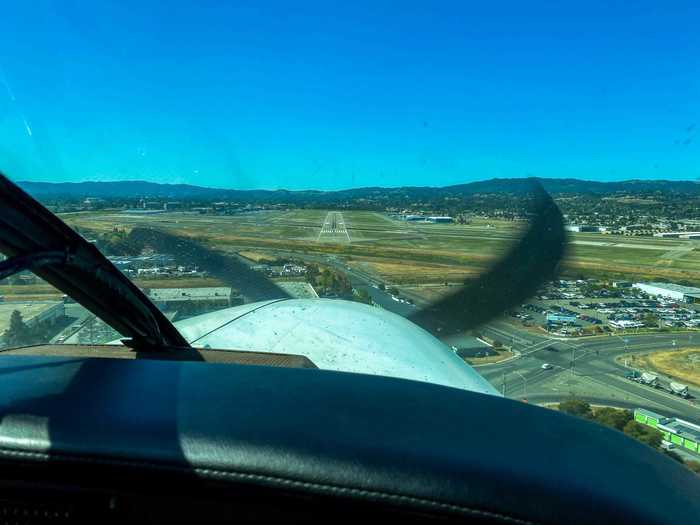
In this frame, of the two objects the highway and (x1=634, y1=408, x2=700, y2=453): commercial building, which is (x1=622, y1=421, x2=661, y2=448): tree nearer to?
(x1=634, y1=408, x2=700, y2=453): commercial building

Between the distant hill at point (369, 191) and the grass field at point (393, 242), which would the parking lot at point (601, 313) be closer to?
the grass field at point (393, 242)

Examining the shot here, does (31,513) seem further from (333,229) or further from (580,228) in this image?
(580,228)

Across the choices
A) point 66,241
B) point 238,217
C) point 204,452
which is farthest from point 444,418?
point 238,217

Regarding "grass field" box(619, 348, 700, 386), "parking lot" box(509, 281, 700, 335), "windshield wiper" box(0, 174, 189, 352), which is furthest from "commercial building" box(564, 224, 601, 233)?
"windshield wiper" box(0, 174, 189, 352)

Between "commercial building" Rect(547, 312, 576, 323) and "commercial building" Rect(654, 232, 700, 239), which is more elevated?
"commercial building" Rect(654, 232, 700, 239)

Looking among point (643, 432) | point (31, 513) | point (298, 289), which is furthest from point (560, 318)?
point (31, 513)

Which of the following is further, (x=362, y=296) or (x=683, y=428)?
(x=362, y=296)

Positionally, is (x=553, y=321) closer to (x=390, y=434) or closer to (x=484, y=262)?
(x=484, y=262)
